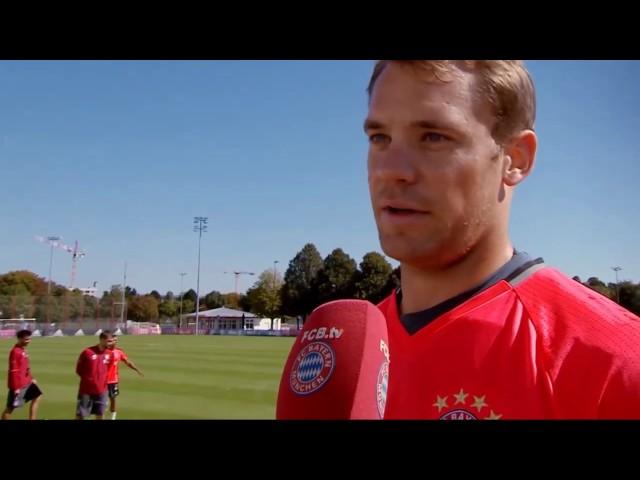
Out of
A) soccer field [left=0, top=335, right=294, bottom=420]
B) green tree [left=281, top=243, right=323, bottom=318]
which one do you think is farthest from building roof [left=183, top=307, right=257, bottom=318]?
soccer field [left=0, top=335, right=294, bottom=420]

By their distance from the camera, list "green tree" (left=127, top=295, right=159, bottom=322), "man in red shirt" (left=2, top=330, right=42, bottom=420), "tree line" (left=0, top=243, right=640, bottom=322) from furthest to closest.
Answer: "green tree" (left=127, top=295, right=159, bottom=322)
"tree line" (left=0, top=243, right=640, bottom=322)
"man in red shirt" (left=2, top=330, right=42, bottom=420)

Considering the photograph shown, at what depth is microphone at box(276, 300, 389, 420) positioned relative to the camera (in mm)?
1083

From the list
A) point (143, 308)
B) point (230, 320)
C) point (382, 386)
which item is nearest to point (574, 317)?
point (382, 386)

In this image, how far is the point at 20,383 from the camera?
977 centimetres

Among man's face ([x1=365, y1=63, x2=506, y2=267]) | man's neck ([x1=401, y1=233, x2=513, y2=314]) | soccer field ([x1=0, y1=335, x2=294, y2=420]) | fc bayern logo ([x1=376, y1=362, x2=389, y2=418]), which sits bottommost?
soccer field ([x1=0, y1=335, x2=294, y2=420])

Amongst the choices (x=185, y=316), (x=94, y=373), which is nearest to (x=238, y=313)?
(x=185, y=316)

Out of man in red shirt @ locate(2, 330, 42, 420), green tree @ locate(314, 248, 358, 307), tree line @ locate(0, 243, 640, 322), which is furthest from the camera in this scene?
green tree @ locate(314, 248, 358, 307)

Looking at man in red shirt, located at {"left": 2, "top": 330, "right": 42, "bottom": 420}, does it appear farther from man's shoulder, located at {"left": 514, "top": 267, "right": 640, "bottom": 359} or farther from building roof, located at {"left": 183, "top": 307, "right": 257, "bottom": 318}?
building roof, located at {"left": 183, "top": 307, "right": 257, "bottom": 318}

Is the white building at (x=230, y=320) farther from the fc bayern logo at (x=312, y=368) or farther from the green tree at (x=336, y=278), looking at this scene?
the fc bayern logo at (x=312, y=368)

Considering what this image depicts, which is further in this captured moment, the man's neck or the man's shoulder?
the man's neck

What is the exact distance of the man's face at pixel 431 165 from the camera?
4.45 ft

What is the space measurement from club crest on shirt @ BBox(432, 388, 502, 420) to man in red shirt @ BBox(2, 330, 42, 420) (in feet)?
33.4
